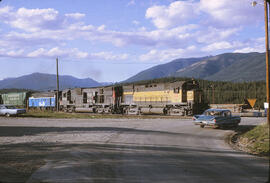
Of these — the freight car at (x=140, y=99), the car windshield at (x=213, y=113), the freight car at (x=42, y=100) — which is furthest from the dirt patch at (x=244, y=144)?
the freight car at (x=42, y=100)

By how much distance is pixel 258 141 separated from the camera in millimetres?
12023

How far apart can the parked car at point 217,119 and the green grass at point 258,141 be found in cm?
314

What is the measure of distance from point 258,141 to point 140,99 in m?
22.7

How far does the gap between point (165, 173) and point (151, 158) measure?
6.05ft

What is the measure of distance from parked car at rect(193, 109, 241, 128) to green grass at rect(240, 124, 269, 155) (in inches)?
124

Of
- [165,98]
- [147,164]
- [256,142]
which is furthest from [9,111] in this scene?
[147,164]

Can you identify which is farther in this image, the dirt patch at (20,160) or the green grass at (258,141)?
the green grass at (258,141)

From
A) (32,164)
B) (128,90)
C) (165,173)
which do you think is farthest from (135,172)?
(128,90)

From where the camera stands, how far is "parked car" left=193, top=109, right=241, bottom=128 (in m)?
17.0

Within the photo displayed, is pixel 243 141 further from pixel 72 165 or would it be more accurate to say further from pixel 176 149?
pixel 72 165

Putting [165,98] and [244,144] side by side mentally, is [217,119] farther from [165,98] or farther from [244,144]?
[165,98]

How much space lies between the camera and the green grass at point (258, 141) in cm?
1067

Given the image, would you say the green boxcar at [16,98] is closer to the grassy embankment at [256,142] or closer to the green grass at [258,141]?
the grassy embankment at [256,142]

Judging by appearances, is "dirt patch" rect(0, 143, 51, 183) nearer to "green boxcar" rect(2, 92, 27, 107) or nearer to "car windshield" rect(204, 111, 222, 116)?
"car windshield" rect(204, 111, 222, 116)
